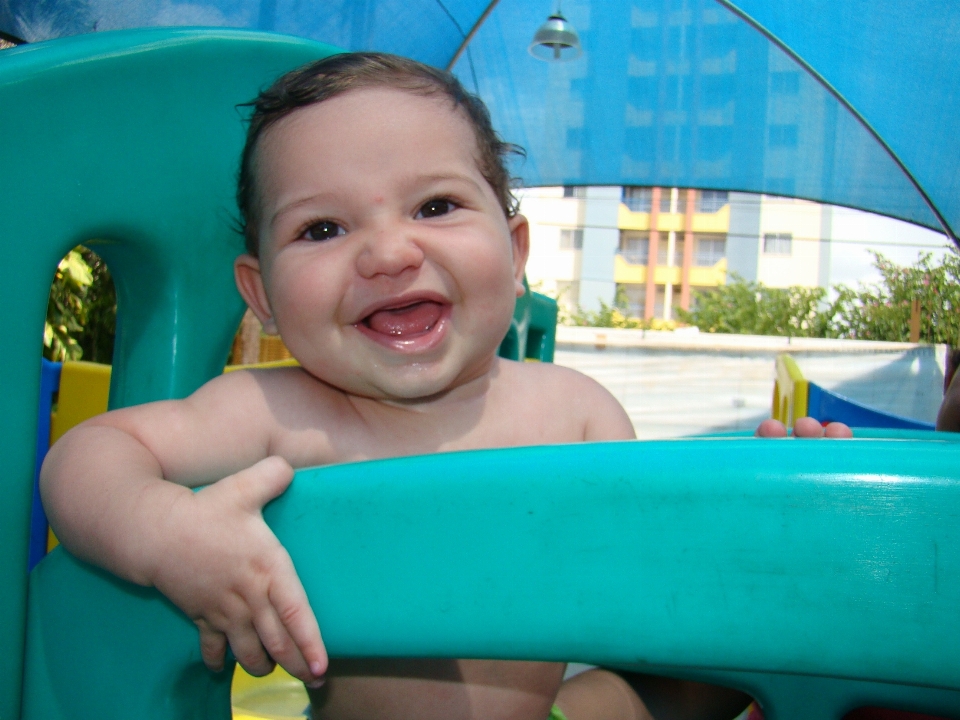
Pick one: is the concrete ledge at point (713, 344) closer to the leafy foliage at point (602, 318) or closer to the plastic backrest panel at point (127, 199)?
the leafy foliage at point (602, 318)

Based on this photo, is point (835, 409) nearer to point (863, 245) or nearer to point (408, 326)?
point (408, 326)

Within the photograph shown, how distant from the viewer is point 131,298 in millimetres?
983

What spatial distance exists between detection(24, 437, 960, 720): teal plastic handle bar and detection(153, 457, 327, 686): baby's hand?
12 millimetres

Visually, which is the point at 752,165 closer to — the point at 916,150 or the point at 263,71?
the point at 916,150

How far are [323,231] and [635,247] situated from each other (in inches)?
822

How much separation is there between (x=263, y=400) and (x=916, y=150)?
274cm

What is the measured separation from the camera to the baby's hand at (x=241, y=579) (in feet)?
1.45

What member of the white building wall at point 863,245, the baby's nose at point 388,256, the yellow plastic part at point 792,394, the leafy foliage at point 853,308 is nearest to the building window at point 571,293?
the leafy foliage at point 853,308

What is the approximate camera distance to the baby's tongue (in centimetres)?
79

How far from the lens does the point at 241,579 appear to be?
1.51 feet

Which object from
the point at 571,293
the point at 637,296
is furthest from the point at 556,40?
the point at 637,296

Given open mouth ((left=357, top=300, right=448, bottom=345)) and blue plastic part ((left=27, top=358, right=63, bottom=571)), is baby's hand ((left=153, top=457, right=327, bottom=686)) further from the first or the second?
blue plastic part ((left=27, top=358, right=63, bottom=571))

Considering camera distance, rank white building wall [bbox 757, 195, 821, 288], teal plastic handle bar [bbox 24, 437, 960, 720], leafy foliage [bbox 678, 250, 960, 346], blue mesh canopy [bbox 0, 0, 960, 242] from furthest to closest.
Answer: white building wall [bbox 757, 195, 821, 288]
leafy foliage [bbox 678, 250, 960, 346]
blue mesh canopy [bbox 0, 0, 960, 242]
teal plastic handle bar [bbox 24, 437, 960, 720]

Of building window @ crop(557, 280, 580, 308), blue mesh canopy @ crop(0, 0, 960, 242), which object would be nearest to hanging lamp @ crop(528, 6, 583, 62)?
blue mesh canopy @ crop(0, 0, 960, 242)
